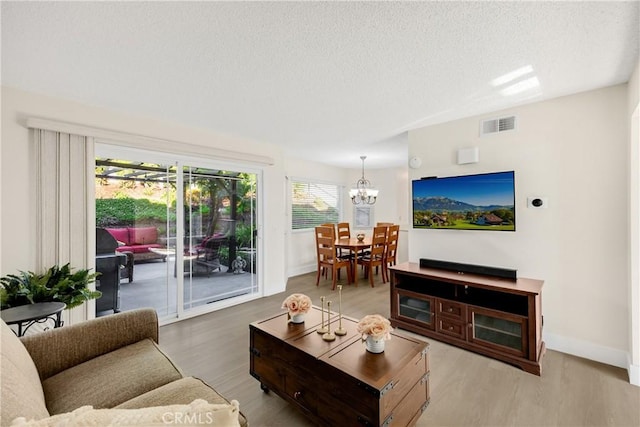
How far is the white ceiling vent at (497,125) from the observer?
2863 millimetres

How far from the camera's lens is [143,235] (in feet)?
10.7

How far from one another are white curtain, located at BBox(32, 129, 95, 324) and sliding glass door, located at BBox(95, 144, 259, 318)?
0.22m

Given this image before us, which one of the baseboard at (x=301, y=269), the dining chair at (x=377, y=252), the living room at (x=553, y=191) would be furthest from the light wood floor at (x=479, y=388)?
the baseboard at (x=301, y=269)

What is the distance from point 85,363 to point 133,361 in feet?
0.92

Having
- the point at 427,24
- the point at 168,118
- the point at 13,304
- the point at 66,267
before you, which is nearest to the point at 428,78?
the point at 427,24

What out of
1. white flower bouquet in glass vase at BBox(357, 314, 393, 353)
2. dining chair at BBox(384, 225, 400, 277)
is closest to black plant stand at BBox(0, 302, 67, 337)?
white flower bouquet in glass vase at BBox(357, 314, 393, 353)

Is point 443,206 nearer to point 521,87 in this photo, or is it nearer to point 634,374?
point 521,87

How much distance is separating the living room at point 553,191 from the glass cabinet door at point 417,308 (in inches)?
29.2

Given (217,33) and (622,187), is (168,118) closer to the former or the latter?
(217,33)

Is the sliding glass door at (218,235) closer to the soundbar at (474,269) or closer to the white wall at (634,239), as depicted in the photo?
the soundbar at (474,269)

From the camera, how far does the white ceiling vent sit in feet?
9.39

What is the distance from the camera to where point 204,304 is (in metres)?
3.74

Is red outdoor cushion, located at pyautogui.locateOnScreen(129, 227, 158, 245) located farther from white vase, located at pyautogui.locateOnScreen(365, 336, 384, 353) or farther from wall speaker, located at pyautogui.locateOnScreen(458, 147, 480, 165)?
wall speaker, located at pyautogui.locateOnScreen(458, 147, 480, 165)

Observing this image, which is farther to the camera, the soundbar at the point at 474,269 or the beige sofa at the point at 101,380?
the soundbar at the point at 474,269
